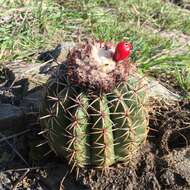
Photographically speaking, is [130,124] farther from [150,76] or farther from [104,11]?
[104,11]

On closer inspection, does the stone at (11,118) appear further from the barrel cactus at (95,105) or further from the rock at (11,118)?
the barrel cactus at (95,105)

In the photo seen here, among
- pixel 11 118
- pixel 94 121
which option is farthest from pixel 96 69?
pixel 11 118

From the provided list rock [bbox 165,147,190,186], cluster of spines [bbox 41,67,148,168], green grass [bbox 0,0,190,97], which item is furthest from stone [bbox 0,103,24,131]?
rock [bbox 165,147,190,186]

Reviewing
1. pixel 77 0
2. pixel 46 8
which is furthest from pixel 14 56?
pixel 77 0

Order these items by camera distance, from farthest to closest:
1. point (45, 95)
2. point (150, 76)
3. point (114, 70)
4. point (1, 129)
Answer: point (150, 76) < point (1, 129) < point (45, 95) < point (114, 70)

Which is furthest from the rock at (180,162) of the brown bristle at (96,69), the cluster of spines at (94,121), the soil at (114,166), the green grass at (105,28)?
the green grass at (105,28)

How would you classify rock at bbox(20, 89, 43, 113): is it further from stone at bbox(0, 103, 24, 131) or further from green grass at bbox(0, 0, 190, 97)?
green grass at bbox(0, 0, 190, 97)
